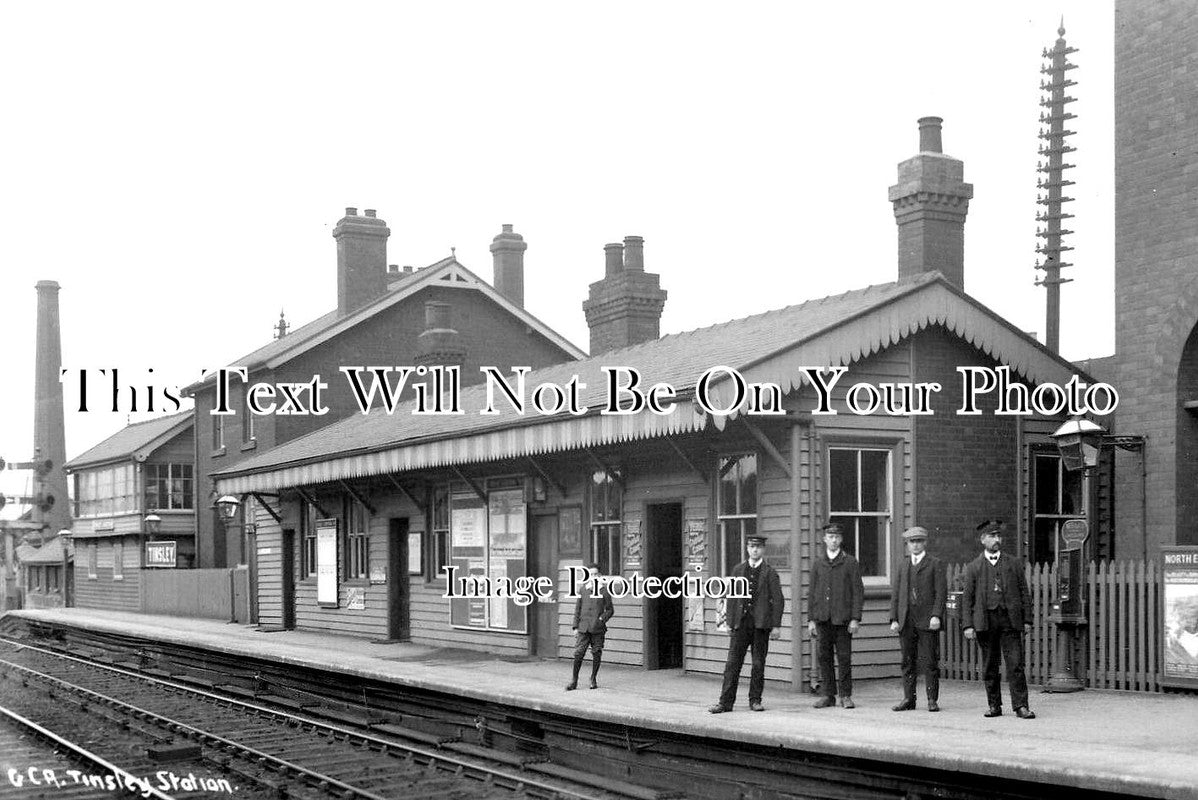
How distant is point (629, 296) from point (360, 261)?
1469 centimetres

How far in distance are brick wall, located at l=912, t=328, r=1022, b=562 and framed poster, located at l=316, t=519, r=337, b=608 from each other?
12085 millimetres

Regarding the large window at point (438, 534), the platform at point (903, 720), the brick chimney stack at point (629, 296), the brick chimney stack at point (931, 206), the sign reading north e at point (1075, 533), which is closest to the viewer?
the platform at point (903, 720)

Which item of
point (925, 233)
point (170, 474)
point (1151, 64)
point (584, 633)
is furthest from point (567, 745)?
point (170, 474)

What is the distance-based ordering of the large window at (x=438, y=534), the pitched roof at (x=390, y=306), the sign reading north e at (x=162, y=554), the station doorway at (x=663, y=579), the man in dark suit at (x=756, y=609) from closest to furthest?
the man in dark suit at (x=756, y=609) → the station doorway at (x=663, y=579) → the large window at (x=438, y=534) → the pitched roof at (x=390, y=306) → the sign reading north e at (x=162, y=554)

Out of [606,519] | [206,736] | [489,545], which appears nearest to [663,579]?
[606,519]

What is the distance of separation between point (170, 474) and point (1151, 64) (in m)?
35.2

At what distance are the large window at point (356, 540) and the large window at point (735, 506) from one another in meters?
9.27

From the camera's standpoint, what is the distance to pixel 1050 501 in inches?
576

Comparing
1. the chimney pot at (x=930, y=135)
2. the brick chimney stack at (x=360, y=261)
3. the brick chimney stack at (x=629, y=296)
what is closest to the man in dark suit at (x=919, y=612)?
the chimney pot at (x=930, y=135)

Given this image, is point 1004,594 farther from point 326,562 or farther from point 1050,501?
point 326,562

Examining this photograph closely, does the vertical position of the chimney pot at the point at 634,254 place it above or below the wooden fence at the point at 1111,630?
above

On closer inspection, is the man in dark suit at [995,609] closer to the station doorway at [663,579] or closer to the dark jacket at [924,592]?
the dark jacket at [924,592]

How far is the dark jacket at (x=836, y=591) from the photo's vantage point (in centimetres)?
1169

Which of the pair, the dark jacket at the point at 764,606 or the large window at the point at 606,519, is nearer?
the dark jacket at the point at 764,606
